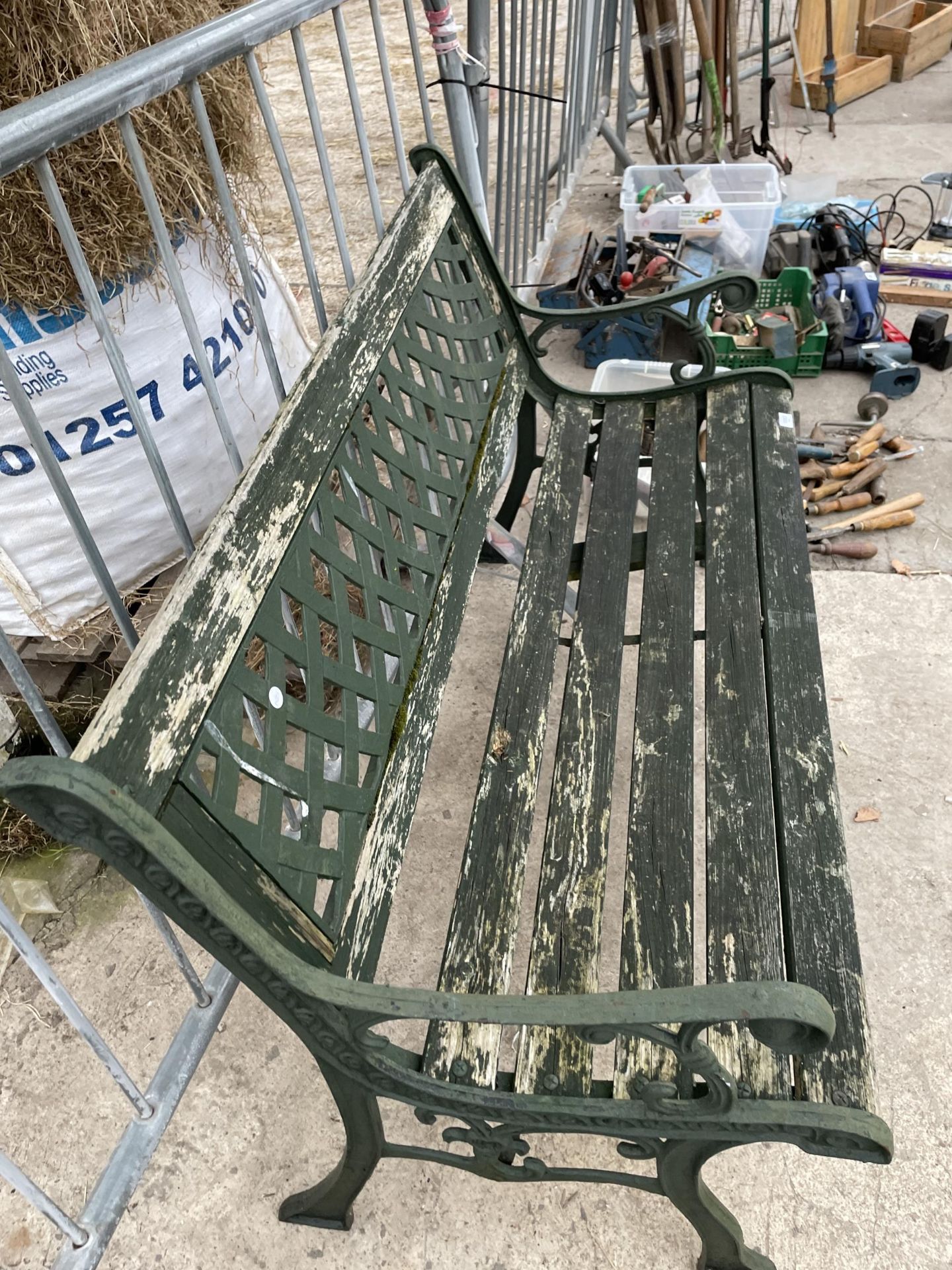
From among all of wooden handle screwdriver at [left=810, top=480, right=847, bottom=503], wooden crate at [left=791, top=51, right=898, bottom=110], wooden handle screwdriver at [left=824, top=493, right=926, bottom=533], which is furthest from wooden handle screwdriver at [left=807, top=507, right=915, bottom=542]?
wooden crate at [left=791, top=51, right=898, bottom=110]

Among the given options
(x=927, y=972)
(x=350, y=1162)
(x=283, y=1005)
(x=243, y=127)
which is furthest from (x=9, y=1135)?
(x=243, y=127)

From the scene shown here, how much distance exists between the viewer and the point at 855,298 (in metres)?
3.64

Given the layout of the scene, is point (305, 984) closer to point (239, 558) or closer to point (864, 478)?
point (239, 558)

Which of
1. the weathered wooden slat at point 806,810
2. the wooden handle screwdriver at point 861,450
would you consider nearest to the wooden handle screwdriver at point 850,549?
the wooden handle screwdriver at point 861,450

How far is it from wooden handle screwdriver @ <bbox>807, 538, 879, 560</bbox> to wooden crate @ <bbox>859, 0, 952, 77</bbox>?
507 cm

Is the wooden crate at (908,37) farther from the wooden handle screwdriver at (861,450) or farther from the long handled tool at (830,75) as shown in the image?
the wooden handle screwdriver at (861,450)

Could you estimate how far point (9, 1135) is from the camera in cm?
181

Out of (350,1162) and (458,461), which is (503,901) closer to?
(350,1162)

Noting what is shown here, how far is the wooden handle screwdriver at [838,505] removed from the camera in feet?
9.86

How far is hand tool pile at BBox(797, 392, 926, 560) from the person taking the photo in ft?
9.58

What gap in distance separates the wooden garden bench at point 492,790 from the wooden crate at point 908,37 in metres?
5.69

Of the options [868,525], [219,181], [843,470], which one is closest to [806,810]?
[219,181]

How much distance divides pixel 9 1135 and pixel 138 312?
1819mm

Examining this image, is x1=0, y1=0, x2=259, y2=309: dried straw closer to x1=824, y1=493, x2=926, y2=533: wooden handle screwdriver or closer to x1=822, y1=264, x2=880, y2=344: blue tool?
x1=824, y1=493, x2=926, y2=533: wooden handle screwdriver
